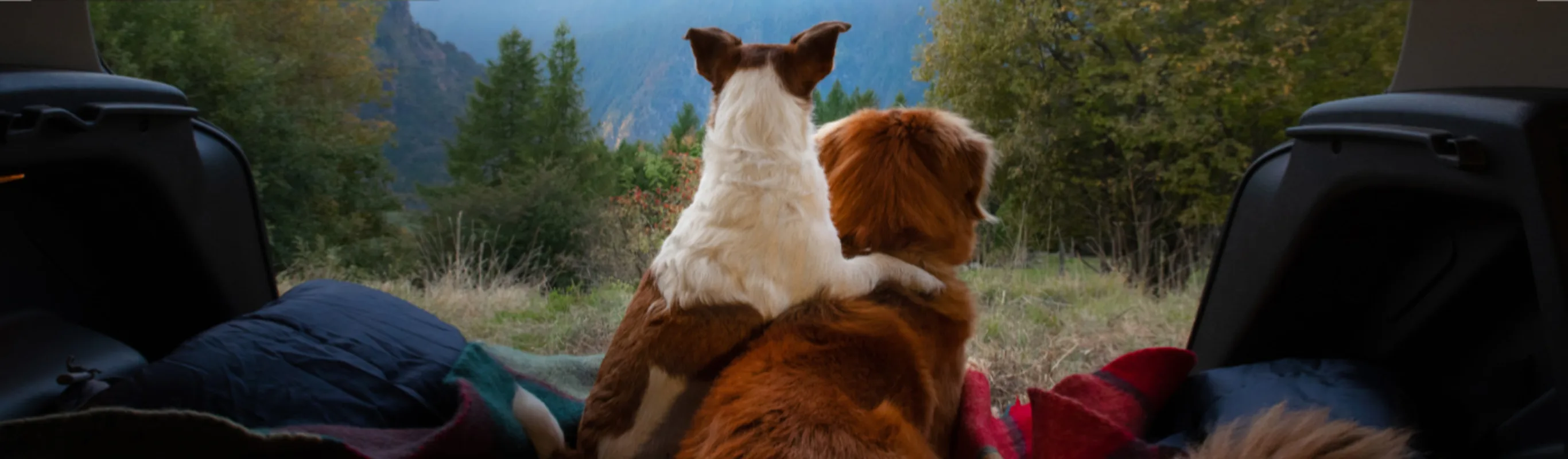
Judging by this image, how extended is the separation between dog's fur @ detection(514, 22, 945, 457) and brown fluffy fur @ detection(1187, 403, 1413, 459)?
1.40 ft

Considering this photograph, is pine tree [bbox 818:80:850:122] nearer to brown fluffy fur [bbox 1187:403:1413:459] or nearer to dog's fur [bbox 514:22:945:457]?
dog's fur [bbox 514:22:945:457]

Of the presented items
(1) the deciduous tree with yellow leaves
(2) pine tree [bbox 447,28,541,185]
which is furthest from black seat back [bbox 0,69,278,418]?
(1) the deciduous tree with yellow leaves

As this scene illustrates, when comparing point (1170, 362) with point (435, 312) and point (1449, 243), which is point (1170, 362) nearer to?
point (1449, 243)

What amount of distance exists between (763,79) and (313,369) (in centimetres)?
71

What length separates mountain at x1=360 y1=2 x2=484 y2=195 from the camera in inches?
80.3

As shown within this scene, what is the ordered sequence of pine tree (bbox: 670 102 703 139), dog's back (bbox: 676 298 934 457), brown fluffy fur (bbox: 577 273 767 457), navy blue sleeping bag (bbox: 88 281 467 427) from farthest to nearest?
pine tree (bbox: 670 102 703 139) < navy blue sleeping bag (bbox: 88 281 467 427) < brown fluffy fur (bbox: 577 273 767 457) < dog's back (bbox: 676 298 934 457)

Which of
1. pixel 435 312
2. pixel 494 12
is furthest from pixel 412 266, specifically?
pixel 494 12

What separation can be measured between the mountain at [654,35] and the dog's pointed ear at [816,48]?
561 millimetres

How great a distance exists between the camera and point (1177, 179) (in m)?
2.02

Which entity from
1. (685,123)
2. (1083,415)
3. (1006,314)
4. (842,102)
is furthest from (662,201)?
(1083,415)

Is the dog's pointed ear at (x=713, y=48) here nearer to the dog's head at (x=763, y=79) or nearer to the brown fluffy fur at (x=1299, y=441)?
the dog's head at (x=763, y=79)

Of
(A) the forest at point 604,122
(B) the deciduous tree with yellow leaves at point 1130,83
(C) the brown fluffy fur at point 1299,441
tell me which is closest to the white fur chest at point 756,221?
(C) the brown fluffy fur at point 1299,441

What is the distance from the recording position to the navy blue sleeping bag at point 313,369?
1.01 metres

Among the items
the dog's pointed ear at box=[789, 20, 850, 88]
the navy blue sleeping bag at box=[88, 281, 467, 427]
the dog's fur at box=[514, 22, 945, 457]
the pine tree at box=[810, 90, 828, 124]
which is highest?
the dog's pointed ear at box=[789, 20, 850, 88]
